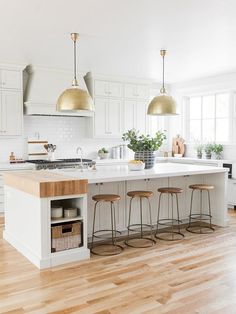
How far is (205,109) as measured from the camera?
8094 millimetres

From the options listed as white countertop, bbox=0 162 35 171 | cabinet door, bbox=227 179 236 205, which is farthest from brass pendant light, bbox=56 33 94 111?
cabinet door, bbox=227 179 236 205

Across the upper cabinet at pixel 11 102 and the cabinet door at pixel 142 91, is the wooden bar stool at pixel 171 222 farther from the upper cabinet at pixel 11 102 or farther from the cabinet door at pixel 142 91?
the cabinet door at pixel 142 91

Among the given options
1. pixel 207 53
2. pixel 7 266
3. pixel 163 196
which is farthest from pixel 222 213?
pixel 7 266

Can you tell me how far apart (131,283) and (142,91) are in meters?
5.41

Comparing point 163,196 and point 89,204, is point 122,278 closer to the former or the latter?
point 89,204

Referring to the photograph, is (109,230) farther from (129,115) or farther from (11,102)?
(129,115)

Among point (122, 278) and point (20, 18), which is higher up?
point (20, 18)

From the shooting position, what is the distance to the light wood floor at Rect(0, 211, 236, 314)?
9.27 ft

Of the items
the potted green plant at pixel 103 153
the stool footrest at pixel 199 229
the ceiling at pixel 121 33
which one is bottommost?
the stool footrest at pixel 199 229

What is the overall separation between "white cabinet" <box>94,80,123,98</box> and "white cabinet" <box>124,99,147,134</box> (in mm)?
291

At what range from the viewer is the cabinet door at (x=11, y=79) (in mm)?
6246

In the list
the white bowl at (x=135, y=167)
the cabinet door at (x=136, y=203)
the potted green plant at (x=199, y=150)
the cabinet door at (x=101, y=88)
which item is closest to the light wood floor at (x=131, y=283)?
the cabinet door at (x=136, y=203)

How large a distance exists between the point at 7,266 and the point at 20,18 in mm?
2740

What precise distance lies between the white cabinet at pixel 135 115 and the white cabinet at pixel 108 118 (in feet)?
0.53
